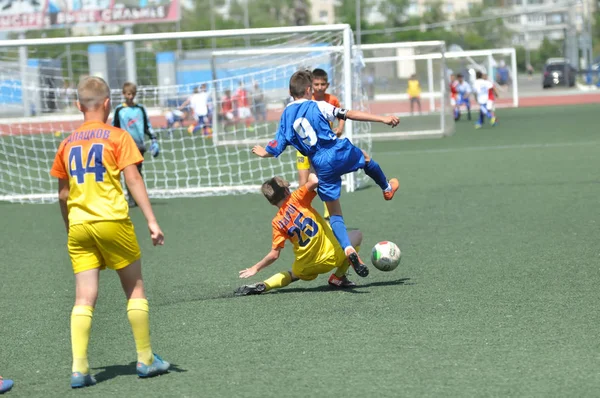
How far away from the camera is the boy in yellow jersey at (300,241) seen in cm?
740

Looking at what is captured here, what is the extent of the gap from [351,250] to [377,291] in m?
0.36

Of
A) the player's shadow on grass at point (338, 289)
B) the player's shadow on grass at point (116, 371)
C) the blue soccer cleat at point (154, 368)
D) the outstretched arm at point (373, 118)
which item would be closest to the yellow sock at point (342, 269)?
the player's shadow on grass at point (338, 289)

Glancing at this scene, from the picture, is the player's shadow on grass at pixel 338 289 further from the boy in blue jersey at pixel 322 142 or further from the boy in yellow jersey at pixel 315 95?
the boy in yellow jersey at pixel 315 95

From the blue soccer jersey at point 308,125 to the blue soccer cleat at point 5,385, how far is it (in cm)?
345

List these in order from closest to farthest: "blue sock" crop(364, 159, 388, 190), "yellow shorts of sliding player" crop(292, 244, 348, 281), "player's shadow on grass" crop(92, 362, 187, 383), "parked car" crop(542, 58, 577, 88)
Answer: "player's shadow on grass" crop(92, 362, 187, 383) → "yellow shorts of sliding player" crop(292, 244, 348, 281) → "blue sock" crop(364, 159, 388, 190) → "parked car" crop(542, 58, 577, 88)

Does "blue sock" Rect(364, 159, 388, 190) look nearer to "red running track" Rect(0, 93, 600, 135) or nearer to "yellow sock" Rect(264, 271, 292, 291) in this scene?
"yellow sock" Rect(264, 271, 292, 291)

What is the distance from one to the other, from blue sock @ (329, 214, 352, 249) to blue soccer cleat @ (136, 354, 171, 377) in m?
2.51

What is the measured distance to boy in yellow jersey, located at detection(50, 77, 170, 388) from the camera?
505cm

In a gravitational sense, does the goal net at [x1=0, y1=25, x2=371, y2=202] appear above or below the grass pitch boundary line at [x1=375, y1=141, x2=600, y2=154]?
above

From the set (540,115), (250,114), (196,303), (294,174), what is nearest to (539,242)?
(196,303)

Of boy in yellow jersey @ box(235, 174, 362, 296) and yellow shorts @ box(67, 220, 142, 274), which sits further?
boy in yellow jersey @ box(235, 174, 362, 296)

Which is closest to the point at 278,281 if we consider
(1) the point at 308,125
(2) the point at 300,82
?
(1) the point at 308,125

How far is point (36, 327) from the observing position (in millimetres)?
6723

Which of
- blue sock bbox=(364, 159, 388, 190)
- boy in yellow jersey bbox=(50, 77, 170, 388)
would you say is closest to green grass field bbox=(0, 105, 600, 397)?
boy in yellow jersey bbox=(50, 77, 170, 388)
